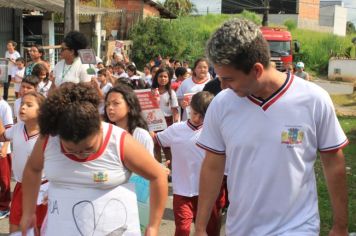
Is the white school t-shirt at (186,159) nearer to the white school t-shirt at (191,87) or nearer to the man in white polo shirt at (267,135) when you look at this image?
the man in white polo shirt at (267,135)

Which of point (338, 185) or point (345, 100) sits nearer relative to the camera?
point (338, 185)

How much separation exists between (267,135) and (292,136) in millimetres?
120

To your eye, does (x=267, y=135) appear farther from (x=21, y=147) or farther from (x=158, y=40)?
(x=158, y=40)

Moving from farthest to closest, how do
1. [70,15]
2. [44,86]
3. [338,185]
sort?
1. [70,15]
2. [44,86]
3. [338,185]

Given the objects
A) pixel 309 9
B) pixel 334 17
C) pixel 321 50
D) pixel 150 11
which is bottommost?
pixel 321 50

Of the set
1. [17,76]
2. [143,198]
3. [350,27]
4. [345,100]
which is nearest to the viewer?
[143,198]

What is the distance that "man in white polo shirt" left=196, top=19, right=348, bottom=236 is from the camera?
2.71 metres

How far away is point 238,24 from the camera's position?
2.72 meters

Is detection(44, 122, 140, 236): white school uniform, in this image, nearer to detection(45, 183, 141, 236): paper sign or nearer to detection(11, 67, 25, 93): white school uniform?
detection(45, 183, 141, 236): paper sign

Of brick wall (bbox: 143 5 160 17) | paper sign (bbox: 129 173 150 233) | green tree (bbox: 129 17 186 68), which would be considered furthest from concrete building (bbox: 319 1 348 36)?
paper sign (bbox: 129 173 150 233)

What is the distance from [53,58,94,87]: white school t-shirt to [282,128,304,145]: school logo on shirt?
4.88 m

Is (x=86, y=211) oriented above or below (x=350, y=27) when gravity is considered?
below

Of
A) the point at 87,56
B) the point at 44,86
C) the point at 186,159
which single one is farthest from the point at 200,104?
the point at 44,86

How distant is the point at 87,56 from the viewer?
7.30 metres
